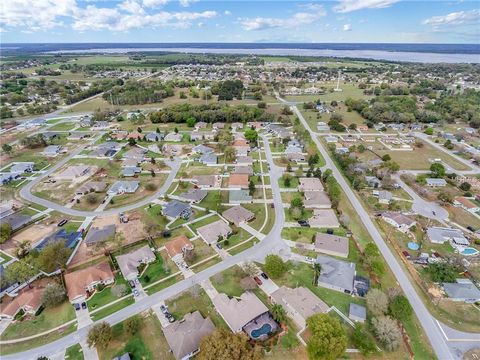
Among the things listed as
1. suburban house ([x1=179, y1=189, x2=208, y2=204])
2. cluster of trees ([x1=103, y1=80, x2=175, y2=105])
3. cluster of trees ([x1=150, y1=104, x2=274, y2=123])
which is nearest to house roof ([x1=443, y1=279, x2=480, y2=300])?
suburban house ([x1=179, y1=189, x2=208, y2=204])

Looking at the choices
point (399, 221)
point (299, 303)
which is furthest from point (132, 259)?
point (399, 221)

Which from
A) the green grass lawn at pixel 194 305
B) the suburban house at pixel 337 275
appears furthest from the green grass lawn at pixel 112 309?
the suburban house at pixel 337 275

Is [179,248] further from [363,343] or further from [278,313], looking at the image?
[363,343]

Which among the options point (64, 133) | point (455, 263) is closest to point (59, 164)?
point (64, 133)

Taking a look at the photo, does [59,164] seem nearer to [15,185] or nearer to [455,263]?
[15,185]

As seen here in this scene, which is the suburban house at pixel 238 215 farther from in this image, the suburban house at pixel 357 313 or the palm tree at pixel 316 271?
the suburban house at pixel 357 313

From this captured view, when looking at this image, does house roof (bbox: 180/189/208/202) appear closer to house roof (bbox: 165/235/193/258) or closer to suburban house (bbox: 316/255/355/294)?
house roof (bbox: 165/235/193/258)
